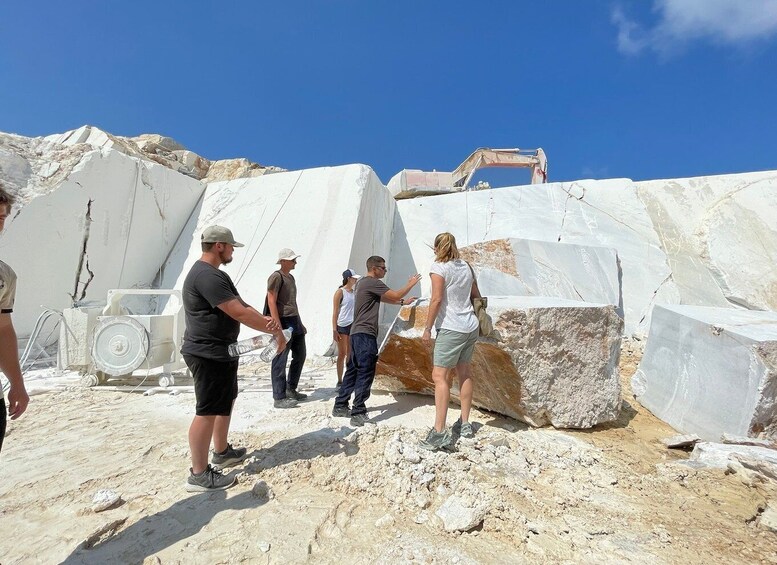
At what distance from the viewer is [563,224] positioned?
27.5 ft

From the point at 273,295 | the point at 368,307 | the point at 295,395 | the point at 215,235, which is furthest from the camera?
the point at 295,395

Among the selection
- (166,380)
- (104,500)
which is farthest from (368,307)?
(166,380)

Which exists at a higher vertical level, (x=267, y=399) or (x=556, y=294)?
(x=556, y=294)

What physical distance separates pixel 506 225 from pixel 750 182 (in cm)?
502

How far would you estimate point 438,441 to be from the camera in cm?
256

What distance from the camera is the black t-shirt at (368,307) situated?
10.7 feet

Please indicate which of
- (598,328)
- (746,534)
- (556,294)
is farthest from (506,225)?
(746,534)

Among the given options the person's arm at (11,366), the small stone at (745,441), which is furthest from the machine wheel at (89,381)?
the small stone at (745,441)

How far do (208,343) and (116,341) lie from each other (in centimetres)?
249

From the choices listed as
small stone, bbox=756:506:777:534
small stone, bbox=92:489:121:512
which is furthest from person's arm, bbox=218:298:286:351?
small stone, bbox=756:506:777:534

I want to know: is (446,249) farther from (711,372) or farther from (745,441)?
(745,441)

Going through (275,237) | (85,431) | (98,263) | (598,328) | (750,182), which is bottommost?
(85,431)

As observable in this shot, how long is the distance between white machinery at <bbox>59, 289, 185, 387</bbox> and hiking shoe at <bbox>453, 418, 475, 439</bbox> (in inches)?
120

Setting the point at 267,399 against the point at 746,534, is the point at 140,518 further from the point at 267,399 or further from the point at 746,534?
the point at 746,534
